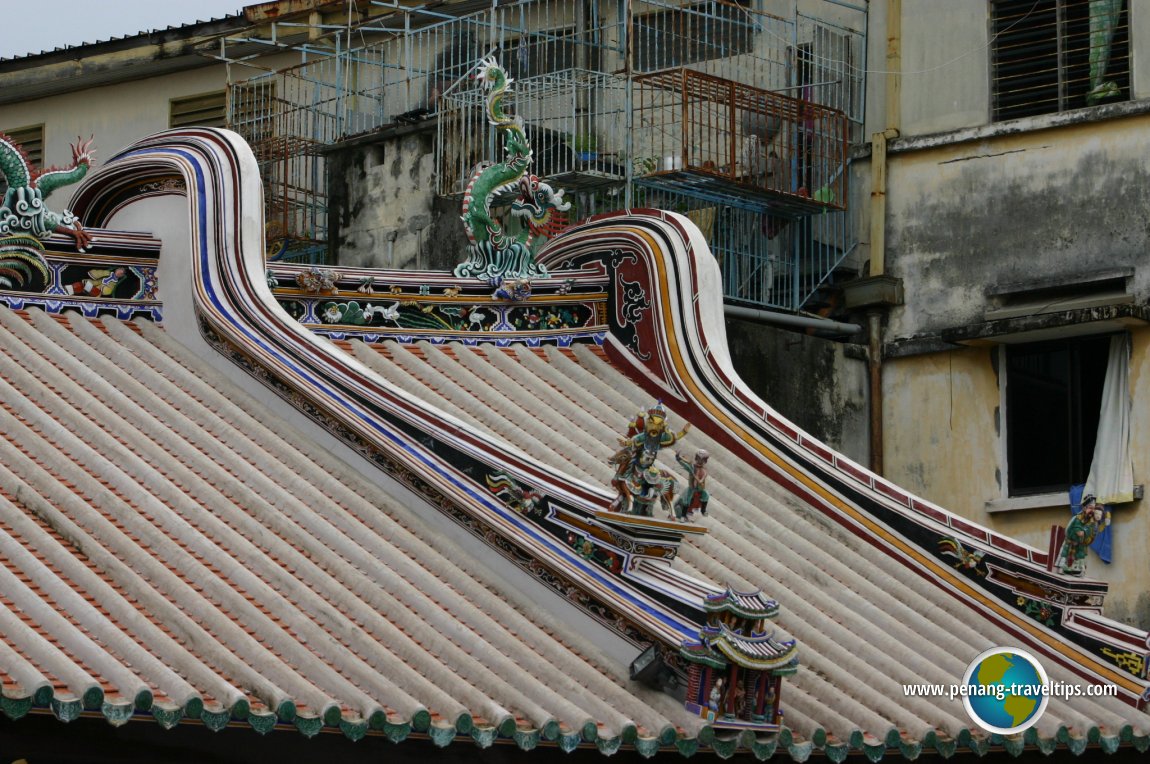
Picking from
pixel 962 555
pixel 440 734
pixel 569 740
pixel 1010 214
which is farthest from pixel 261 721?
pixel 1010 214

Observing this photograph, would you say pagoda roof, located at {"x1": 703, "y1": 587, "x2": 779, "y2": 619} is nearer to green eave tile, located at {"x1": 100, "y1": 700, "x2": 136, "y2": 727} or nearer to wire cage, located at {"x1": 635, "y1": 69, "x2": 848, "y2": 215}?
green eave tile, located at {"x1": 100, "y1": 700, "x2": 136, "y2": 727}

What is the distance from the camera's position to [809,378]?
19828 mm

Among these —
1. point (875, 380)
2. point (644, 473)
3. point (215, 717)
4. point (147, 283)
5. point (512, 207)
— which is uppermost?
point (512, 207)

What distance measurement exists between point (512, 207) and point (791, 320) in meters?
5.31

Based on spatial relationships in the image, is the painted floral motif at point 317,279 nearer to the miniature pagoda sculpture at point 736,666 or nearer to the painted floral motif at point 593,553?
the painted floral motif at point 593,553

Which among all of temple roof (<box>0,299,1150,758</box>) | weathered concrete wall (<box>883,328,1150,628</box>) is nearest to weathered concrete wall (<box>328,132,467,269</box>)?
weathered concrete wall (<box>883,328,1150,628</box>)

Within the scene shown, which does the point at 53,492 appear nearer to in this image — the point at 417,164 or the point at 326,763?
the point at 326,763

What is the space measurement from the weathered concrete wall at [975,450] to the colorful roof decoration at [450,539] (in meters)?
5.23

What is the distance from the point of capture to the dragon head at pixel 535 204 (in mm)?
15242

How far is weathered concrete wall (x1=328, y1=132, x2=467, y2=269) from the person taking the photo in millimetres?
20891

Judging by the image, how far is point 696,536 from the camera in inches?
521

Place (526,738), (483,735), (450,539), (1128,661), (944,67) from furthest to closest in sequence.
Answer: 1. (944,67)
2. (1128,661)
3. (450,539)
4. (526,738)
5. (483,735)

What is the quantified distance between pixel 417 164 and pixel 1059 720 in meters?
10.4

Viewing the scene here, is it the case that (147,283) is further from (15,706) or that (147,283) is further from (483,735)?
(15,706)
